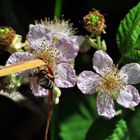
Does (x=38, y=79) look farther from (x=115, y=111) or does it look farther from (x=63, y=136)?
(x=63, y=136)

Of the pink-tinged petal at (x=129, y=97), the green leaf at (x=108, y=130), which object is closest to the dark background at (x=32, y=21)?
the green leaf at (x=108, y=130)

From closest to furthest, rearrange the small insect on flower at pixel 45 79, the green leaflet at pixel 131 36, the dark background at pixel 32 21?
the small insect on flower at pixel 45 79 → the green leaflet at pixel 131 36 → the dark background at pixel 32 21

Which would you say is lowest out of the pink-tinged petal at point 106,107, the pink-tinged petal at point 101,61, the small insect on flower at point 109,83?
the pink-tinged petal at point 106,107

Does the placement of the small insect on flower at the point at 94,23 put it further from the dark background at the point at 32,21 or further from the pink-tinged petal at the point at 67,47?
the dark background at the point at 32,21

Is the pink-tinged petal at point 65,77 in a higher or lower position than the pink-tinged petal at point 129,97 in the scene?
higher

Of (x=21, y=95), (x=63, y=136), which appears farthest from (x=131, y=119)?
(x=21, y=95)

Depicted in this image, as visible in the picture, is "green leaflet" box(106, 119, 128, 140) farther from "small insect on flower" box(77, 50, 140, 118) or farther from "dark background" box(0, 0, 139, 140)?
"dark background" box(0, 0, 139, 140)
